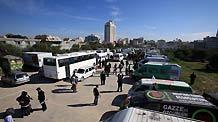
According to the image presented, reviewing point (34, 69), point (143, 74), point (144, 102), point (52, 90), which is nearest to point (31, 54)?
point (34, 69)

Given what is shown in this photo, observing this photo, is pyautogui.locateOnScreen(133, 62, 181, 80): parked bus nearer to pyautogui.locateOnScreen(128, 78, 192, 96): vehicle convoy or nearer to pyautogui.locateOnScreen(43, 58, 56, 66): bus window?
pyautogui.locateOnScreen(128, 78, 192, 96): vehicle convoy

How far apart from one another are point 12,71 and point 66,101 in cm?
1441

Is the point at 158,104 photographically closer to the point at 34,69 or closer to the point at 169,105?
the point at 169,105

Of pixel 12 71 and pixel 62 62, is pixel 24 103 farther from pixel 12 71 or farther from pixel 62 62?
pixel 12 71

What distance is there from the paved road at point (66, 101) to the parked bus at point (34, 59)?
7169mm

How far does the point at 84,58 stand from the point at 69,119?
16.8m

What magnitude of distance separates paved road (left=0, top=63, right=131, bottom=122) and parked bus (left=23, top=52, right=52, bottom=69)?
7.17 m

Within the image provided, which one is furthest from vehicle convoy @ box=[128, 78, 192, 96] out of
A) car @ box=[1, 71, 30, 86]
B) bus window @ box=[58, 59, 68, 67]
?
car @ box=[1, 71, 30, 86]

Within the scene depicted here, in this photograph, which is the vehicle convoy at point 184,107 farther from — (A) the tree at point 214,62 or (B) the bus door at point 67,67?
(A) the tree at point 214,62

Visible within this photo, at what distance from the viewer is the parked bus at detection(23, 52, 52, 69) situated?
28.3 metres

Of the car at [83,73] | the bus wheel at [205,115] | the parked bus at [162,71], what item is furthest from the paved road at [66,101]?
the bus wheel at [205,115]

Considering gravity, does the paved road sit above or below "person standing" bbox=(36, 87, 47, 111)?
below

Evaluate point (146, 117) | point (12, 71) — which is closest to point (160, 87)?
point (146, 117)

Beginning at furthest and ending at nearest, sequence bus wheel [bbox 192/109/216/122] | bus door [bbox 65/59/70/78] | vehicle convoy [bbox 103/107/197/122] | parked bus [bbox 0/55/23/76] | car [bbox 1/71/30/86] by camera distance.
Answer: parked bus [bbox 0/55/23/76]
bus door [bbox 65/59/70/78]
car [bbox 1/71/30/86]
bus wheel [bbox 192/109/216/122]
vehicle convoy [bbox 103/107/197/122]
